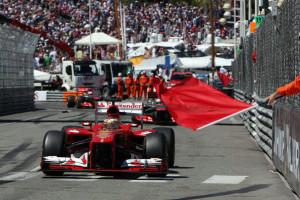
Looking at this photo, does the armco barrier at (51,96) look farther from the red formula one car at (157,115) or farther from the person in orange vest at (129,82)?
the red formula one car at (157,115)

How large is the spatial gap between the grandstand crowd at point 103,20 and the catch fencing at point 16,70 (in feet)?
76.6

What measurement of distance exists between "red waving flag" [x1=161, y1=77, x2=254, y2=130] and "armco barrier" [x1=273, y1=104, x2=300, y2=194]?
2.25ft

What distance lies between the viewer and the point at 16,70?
40906mm

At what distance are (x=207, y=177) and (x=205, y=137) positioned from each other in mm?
9640

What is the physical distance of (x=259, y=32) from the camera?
23625mm

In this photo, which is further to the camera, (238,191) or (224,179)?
(224,179)

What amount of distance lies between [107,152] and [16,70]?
27605 millimetres

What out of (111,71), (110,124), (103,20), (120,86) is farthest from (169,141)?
(103,20)

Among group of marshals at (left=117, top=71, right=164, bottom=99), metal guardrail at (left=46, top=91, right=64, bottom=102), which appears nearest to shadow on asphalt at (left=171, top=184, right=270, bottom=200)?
group of marshals at (left=117, top=71, right=164, bottom=99)

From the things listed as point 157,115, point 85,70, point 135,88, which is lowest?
point 135,88

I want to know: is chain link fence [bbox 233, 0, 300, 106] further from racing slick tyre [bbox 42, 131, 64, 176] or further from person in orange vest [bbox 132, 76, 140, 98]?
person in orange vest [bbox 132, 76, 140, 98]

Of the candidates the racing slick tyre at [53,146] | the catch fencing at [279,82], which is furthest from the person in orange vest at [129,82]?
the racing slick tyre at [53,146]

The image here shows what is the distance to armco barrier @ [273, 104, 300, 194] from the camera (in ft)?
38.2

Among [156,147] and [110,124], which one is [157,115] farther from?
[156,147]
